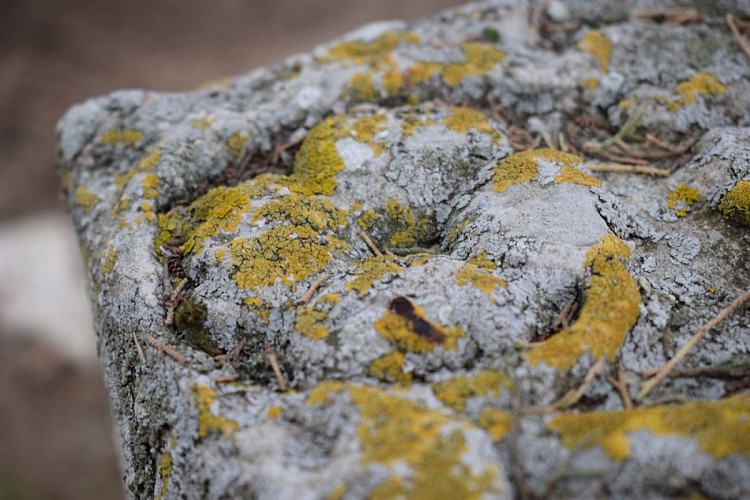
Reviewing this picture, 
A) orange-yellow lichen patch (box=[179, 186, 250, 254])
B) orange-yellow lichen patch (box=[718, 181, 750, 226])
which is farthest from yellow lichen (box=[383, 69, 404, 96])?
orange-yellow lichen patch (box=[718, 181, 750, 226])

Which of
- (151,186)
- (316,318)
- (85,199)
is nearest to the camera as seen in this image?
(316,318)

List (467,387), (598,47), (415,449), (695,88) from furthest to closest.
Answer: (598,47) → (695,88) → (467,387) → (415,449)

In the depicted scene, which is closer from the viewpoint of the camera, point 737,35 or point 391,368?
point 391,368

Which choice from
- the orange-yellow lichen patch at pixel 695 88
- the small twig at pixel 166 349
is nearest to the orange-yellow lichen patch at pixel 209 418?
the small twig at pixel 166 349

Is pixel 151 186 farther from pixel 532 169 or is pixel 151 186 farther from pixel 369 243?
pixel 532 169

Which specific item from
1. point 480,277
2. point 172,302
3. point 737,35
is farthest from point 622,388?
point 737,35

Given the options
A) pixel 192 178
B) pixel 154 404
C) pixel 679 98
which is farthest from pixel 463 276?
pixel 679 98

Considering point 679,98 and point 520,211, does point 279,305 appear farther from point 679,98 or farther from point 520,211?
point 679,98

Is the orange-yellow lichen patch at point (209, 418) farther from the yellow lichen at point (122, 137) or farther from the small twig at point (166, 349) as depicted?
the yellow lichen at point (122, 137)
